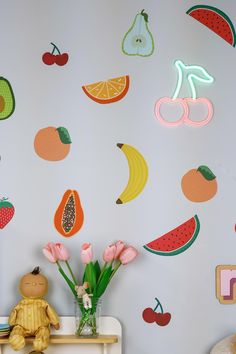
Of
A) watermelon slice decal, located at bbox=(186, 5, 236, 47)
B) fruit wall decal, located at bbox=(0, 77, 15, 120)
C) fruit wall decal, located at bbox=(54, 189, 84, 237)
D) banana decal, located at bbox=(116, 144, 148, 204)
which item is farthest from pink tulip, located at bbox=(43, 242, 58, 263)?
watermelon slice decal, located at bbox=(186, 5, 236, 47)

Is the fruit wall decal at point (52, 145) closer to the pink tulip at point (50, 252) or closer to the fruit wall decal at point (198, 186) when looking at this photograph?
the pink tulip at point (50, 252)

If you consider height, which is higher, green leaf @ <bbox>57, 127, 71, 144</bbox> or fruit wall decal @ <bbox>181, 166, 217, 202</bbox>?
green leaf @ <bbox>57, 127, 71, 144</bbox>

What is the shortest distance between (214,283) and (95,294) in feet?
1.66

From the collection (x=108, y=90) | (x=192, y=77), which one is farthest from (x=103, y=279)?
(x=192, y=77)

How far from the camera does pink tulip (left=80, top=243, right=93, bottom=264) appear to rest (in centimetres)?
246

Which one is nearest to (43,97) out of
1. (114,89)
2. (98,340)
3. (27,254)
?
(114,89)

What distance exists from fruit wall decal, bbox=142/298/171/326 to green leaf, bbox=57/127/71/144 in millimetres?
773

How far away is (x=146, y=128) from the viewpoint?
2.65 metres

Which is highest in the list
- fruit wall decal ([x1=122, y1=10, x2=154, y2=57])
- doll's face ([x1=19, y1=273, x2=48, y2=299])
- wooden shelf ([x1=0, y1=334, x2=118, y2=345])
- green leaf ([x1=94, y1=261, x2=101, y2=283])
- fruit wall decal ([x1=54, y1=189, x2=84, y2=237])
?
fruit wall decal ([x1=122, y1=10, x2=154, y2=57])

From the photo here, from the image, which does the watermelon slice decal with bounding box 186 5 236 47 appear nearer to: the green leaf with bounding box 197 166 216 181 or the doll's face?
the green leaf with bounding box 197 166 216 181

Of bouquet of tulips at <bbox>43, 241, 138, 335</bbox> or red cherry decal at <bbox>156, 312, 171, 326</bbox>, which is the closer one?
bouquet of tulips at <bbox>43, 241, 138, 335</bbox>

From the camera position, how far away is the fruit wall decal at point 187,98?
2.65m

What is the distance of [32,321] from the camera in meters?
2.45

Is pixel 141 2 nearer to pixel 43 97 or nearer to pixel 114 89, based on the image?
pixel 114 89
